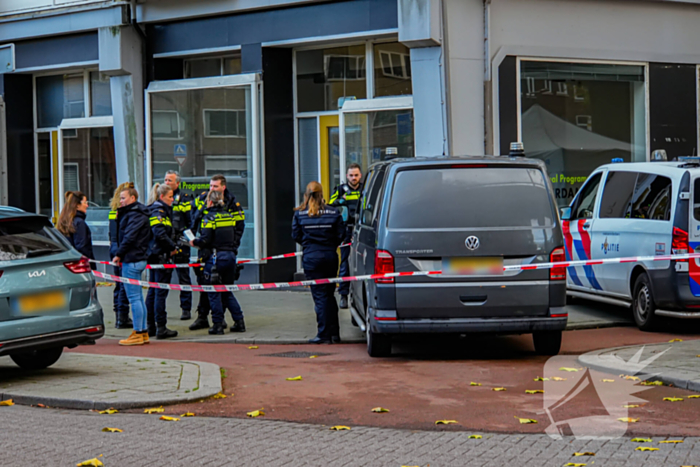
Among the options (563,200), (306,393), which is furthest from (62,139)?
(306,393)

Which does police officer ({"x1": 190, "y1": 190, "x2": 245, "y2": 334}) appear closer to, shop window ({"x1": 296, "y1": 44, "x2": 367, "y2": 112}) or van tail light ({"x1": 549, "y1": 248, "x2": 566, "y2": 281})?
van tail light ({"x1": 549, "y1": 248, "x2": 566, "y2": 281})

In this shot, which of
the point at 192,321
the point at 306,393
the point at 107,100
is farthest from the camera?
the point at 107,100

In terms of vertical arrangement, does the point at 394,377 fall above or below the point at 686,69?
below

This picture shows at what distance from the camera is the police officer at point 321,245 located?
35.2ft

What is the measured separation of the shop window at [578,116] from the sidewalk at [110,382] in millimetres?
8093

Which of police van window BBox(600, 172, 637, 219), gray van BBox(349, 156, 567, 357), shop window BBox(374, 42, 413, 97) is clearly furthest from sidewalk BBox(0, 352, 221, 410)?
shop window BBox(374, 42, 413, 97)

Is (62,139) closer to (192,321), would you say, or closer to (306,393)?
(192,321)

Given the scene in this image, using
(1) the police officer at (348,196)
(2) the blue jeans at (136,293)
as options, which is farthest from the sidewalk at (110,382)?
(1) the police officer at (348,196)

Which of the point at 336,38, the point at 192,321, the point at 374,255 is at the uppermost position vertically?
the point at 336,38

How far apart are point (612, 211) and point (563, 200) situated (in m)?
3.57

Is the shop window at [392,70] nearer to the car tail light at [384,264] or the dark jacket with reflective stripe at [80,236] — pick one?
the dark jacket with reflective stripe at [80,236]

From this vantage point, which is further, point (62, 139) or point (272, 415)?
point (62, 139)

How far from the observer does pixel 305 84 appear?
648 inches

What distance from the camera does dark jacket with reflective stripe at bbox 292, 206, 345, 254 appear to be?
1072 cm
